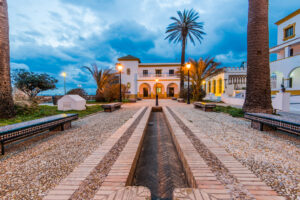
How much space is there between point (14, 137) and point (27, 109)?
5748mm

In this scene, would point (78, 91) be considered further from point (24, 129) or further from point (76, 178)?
point (76, 178)

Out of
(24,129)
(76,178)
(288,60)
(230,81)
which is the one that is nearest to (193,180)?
(76,178)

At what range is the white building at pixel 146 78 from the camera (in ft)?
88.1

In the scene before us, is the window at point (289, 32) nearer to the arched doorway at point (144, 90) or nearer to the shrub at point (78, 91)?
the arched doorway at point (144, 90)

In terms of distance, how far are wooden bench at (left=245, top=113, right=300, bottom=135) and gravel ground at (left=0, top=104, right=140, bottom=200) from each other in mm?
4973

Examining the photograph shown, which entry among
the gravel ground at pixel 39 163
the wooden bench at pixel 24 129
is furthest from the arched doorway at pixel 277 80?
the wooden bench at pixel 24 129

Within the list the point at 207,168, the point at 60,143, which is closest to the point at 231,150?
the point at 207,168

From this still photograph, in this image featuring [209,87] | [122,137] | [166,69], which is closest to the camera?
[122,137]

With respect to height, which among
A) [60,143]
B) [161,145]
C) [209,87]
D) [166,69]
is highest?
[166,69]

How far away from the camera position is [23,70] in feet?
45.3

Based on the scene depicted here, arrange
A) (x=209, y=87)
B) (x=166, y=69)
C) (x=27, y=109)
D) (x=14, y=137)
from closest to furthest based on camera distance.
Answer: (x=14, y=137) → (x=27, y=109) → (x=209, y=87) → (x=166, y=69)

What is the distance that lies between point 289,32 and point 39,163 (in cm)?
2740

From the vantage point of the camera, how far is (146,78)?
89.0 ft

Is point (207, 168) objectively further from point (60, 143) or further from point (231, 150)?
point (60, 143)
